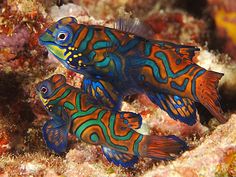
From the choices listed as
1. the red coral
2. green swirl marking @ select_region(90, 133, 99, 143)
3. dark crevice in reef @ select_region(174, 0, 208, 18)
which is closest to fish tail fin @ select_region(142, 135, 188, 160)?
green swirl marking @ select_region(90, 133, 99, 143)

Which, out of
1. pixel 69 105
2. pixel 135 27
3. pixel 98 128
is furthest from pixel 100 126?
pixel 135 27

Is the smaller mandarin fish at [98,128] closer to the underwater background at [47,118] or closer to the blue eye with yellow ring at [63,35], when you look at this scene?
the underwater background at [47,118]

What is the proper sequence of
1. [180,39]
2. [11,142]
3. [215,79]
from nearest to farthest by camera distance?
[215,79]
[11,142]
[180,39]

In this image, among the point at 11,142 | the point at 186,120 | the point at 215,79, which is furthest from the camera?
the point at 11,142

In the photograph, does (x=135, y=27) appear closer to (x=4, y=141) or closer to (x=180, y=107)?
(x=180, y=107)

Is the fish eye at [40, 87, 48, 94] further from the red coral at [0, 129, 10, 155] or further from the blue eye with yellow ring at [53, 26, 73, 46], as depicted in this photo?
the red coral at [0, 129, 10, 155]

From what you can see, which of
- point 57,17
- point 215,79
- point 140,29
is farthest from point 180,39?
point 215,79

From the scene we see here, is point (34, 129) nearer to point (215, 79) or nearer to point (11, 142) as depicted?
point (11, 142)
